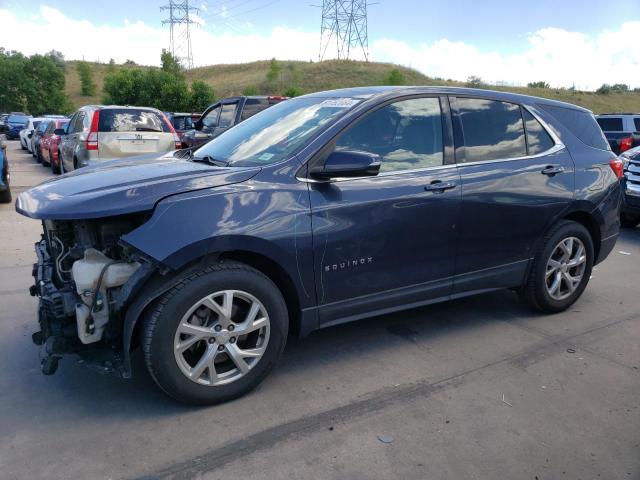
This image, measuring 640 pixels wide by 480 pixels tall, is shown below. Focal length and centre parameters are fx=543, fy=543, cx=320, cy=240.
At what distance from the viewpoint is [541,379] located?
11.9ft

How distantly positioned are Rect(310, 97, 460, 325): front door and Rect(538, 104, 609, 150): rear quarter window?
53.1 inches

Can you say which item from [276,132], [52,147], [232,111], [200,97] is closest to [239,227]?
[276,132]

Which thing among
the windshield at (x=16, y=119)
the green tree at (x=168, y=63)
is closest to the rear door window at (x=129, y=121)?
the windshield at (x=16, y=119)

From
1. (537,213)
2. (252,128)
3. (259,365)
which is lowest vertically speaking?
(259,365)

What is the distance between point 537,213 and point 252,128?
2.37m

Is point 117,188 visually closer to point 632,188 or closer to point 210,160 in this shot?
point 210,160

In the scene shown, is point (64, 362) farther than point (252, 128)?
No

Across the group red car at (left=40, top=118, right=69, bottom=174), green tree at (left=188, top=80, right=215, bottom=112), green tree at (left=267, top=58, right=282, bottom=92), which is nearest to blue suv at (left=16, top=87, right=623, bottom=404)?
red car at (left=40, top=118, right=69, bottom=174)

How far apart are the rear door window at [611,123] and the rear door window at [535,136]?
12.3 metres

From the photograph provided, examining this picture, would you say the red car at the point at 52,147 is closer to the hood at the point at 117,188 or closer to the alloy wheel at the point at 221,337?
the hood at the point at 117,188

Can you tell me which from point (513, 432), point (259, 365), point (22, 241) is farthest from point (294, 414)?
point (22, 241)

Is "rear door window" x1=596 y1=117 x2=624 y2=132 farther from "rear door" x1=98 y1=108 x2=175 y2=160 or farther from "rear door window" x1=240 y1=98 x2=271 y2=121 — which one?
"rear door" x1=98 y1=108 x2=175 y2=160

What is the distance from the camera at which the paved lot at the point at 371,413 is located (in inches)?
106

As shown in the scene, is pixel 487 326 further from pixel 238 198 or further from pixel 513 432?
pixel 238 198
